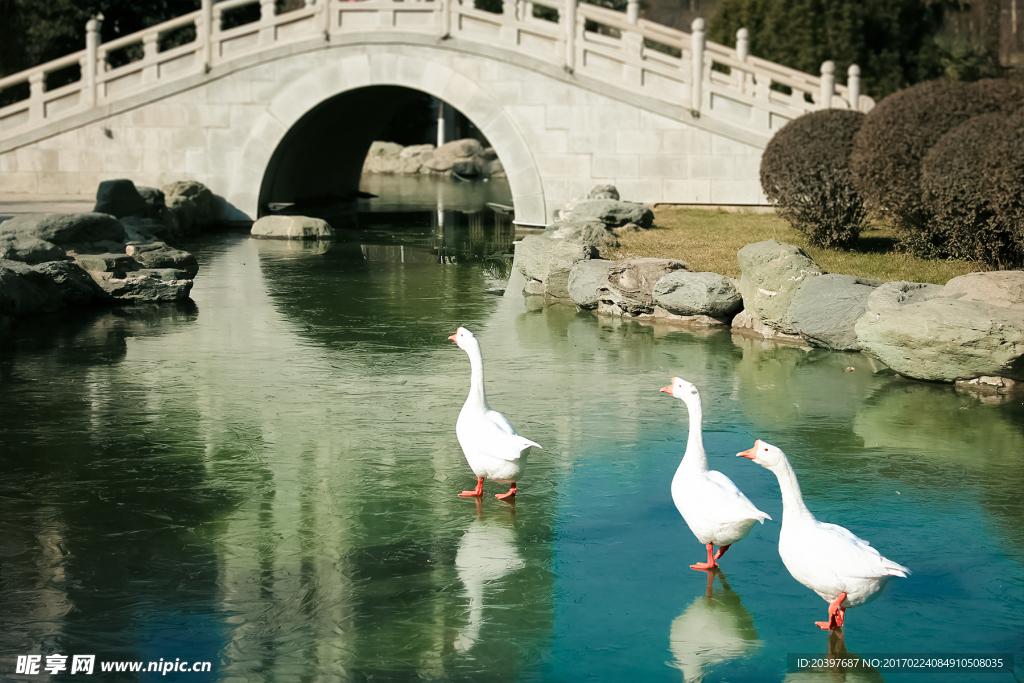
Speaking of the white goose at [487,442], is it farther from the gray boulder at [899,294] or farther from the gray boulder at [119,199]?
the gray boulder at [119,199]

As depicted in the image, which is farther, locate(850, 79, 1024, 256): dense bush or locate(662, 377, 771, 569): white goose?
locate(850, 79, 1024, 256): dense bush

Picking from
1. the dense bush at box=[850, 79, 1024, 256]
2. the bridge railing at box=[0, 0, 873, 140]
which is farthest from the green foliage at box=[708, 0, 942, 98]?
the dense bush at box=[850, 79, 1024, 256]

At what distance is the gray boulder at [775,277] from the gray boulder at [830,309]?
113 millimetres

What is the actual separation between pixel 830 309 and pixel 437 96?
39.0ft

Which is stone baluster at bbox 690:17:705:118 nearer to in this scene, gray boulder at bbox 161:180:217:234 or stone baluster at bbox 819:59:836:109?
stone baluster at bbox 819:59:836:109

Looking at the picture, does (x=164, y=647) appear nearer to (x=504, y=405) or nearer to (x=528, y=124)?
(x=504, y=405)

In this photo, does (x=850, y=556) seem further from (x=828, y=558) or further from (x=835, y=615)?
(x=835, y=615)

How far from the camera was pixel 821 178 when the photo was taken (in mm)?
14062

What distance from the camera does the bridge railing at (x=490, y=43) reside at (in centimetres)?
1922

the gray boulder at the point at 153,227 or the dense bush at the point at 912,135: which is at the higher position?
the dense bush at the point at 912,135

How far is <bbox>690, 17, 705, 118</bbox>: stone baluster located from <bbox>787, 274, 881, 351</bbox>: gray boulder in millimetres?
9568

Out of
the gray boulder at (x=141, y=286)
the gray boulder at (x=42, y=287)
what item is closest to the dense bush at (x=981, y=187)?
the gray boulder at (x=141, y=286)

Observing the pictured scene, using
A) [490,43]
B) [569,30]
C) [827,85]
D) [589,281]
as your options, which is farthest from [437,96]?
[589,281]

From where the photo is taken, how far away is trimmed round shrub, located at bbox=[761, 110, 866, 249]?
13.9 m
